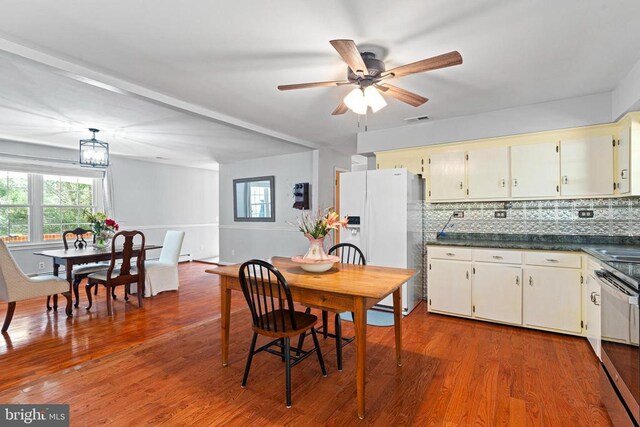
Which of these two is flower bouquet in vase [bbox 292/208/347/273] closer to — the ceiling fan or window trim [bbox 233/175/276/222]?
the ceiling fan

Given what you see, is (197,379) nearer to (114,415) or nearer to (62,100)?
(114,415)

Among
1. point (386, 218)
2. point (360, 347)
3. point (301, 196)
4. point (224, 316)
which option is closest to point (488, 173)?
point (386, 218)

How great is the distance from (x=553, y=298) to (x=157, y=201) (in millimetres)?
7210

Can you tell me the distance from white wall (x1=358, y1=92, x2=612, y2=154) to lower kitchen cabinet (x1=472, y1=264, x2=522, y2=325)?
5.02 feet

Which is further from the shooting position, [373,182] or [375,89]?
[373,182]

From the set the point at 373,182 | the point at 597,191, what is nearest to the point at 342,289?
the point at 373,182

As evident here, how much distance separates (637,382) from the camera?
147cm

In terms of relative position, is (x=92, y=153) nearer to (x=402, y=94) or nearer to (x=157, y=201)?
(x=157, y=201)

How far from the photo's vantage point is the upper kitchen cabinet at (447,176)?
385cm

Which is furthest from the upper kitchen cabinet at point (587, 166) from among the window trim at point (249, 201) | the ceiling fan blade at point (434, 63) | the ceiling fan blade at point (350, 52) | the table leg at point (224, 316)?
the window trim at point (249, 201)

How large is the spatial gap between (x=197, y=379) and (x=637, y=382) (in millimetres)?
2574

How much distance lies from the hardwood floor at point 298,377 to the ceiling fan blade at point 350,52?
2.14 meters

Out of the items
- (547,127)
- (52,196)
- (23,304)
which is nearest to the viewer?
(547,127)

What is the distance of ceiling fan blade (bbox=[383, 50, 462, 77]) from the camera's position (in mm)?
1827
